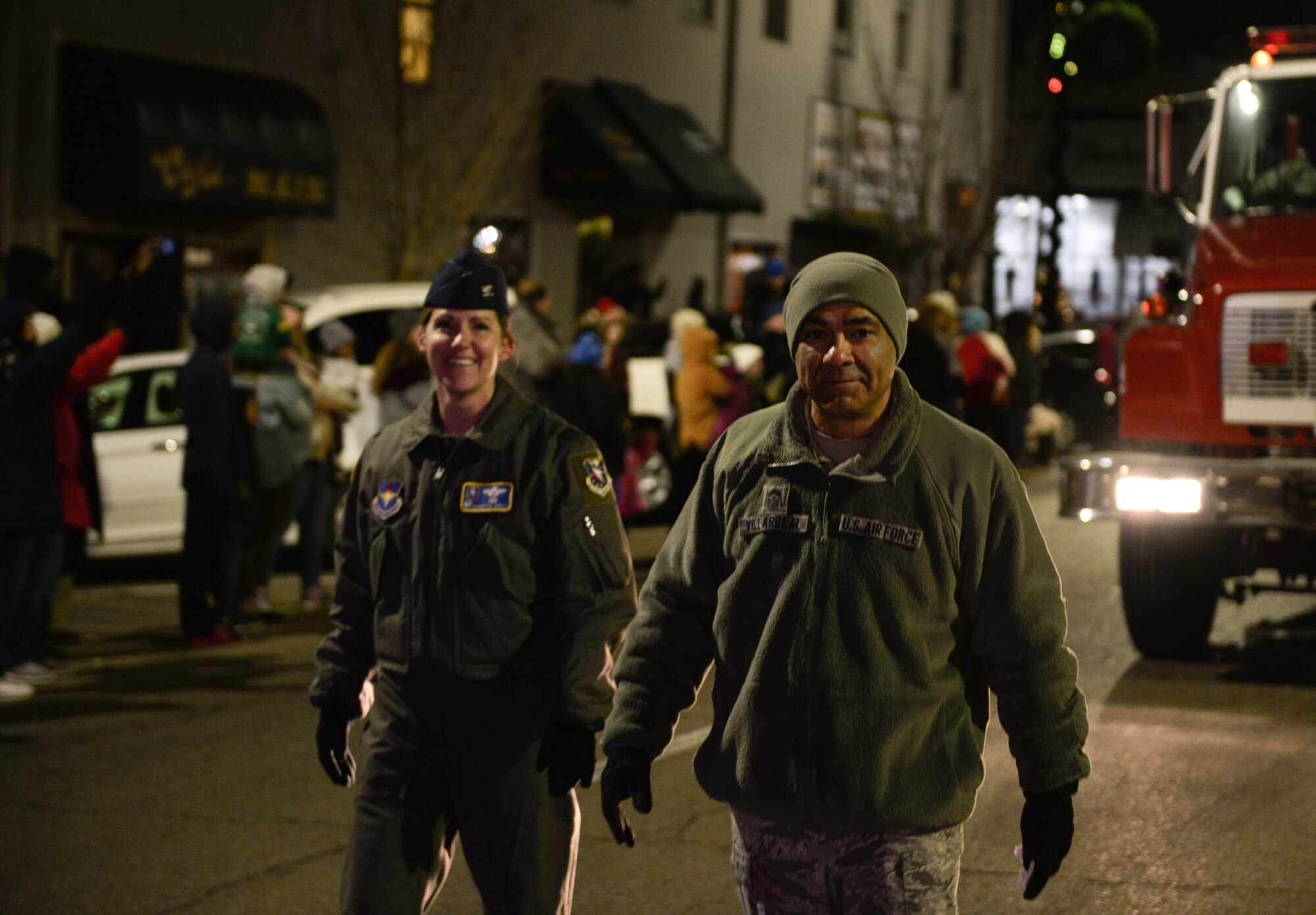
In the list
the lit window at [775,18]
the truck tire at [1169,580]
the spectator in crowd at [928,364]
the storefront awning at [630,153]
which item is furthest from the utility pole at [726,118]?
the truck tire at [1169,580]

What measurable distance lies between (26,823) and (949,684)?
4.28m

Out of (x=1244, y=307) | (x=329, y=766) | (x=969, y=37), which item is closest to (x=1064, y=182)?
(x=969, y=37)

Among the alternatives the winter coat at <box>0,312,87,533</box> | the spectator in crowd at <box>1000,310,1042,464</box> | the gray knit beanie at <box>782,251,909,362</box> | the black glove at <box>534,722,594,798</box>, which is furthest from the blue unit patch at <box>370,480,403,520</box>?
the spectator in crowd at <box>1000,310,1042,464</box>

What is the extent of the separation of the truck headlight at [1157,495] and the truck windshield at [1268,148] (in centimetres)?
180

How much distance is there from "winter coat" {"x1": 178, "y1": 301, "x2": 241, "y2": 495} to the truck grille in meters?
5.04

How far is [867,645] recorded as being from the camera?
10.3ft

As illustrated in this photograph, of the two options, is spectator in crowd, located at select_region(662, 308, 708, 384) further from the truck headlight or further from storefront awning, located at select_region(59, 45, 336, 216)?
the truck headlight

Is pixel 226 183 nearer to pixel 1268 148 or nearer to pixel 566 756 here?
pixel 1268 148

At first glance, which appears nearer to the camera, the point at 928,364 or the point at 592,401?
the point at 592,401

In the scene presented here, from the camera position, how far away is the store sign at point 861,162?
1179 inches

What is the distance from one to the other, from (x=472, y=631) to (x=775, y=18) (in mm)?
25631

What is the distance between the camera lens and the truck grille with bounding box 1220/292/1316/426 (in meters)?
8.62

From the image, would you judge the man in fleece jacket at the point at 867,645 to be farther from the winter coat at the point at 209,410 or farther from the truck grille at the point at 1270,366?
the winter coat at the point at 209,410

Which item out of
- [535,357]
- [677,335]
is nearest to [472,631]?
[535,357]
